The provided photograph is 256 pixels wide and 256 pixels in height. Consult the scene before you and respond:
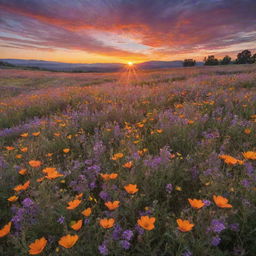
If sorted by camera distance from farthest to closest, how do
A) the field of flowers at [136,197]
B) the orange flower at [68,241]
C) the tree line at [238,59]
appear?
1. the tree line at [238,59]
2. the field of flowers at [136,197]
3. the orange flower at [68,241]

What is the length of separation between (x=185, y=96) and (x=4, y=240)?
524cm

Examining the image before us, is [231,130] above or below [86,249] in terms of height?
above

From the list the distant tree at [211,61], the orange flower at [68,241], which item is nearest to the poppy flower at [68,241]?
the orange flower at [68,241]

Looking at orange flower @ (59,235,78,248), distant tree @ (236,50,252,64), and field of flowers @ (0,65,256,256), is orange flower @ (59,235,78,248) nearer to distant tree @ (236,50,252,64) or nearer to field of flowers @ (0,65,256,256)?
field of flowers @ (0,65,256,256)

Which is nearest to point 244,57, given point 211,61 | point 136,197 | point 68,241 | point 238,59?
point 238,59

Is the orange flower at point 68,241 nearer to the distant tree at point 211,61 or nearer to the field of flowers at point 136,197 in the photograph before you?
the field of flowers at point 136,197

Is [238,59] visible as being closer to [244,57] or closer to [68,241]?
[244,57]

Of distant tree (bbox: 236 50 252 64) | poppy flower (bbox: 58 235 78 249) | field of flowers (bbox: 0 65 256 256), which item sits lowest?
field of flowers (bbox: 0 65 256 256)

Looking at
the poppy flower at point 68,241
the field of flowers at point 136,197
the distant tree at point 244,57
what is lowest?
the field of flowers at point 136,197

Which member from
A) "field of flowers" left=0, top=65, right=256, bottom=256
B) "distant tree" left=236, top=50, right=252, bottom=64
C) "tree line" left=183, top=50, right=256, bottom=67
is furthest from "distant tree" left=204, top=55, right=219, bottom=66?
"field of flowers" left=0, top=65, right=256, bottom=256

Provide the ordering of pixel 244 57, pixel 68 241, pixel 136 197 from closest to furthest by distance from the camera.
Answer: pixel 68 241
pixel 136 197
pixel 244 57

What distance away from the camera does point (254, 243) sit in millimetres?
1352

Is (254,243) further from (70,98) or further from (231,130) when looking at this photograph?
(70,98)

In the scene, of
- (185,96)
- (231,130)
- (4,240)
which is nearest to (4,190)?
(4,240)
